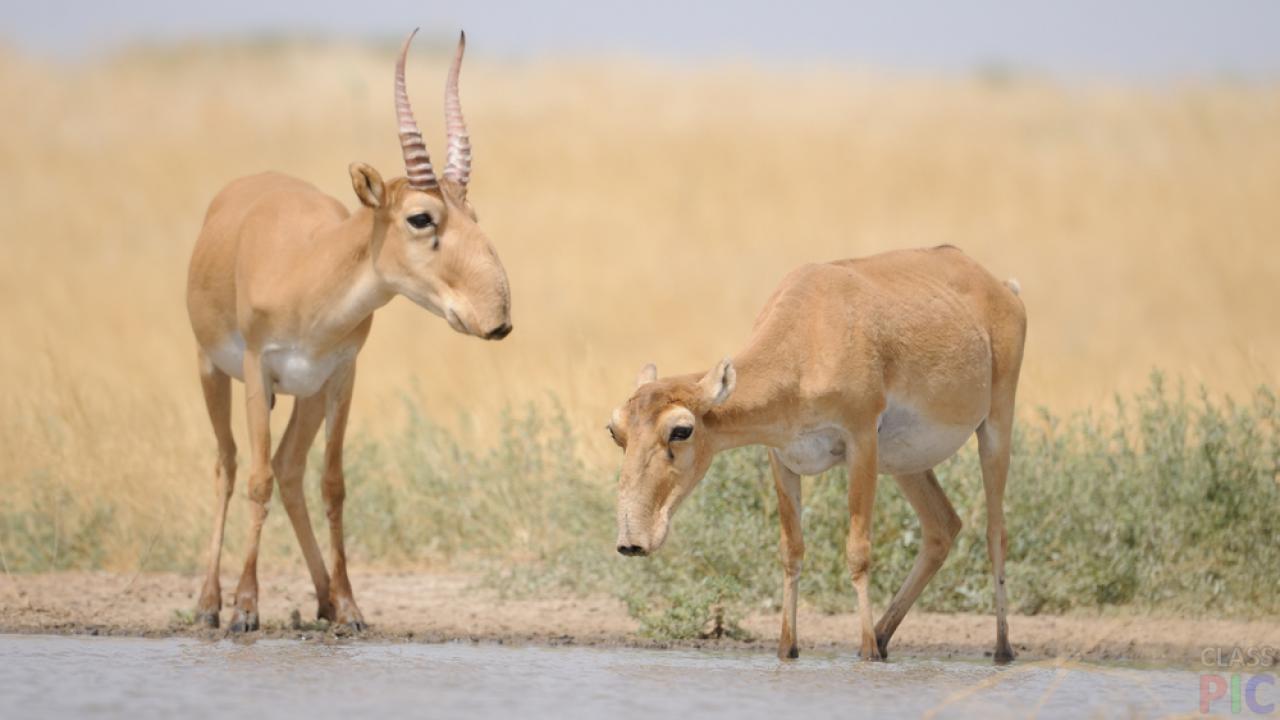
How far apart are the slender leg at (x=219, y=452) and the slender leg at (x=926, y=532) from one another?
3663 mm

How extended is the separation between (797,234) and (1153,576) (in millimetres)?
14647

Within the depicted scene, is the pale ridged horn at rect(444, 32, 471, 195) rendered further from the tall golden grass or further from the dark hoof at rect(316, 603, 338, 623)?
the tall golden grass

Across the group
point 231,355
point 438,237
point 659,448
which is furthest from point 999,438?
point 231,355

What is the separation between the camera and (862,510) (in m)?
8.73

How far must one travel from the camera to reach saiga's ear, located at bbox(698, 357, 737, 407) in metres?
8.20

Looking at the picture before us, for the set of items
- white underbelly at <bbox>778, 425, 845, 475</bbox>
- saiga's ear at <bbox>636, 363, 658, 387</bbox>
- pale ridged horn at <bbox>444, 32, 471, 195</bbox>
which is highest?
pale ridged horn at <bbox>444, 32, 471, 195</bbox>

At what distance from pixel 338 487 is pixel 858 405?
10.5ft

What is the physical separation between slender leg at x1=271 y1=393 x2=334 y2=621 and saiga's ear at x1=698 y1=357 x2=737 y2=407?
3.03m

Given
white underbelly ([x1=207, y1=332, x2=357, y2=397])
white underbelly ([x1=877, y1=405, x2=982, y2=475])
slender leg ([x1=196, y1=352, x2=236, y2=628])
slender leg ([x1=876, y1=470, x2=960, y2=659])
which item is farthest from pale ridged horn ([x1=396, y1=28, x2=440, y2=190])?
slender leg ([x1=876, y1=470, x2=960, y2=659])

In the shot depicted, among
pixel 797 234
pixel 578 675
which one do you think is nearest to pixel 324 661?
pixel 578 675

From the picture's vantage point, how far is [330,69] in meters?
40.4

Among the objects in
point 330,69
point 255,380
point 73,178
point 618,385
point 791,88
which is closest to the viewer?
point 255,380

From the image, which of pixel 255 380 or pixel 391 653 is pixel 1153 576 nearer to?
pixel 391 653

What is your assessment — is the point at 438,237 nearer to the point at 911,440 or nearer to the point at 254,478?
the point at 254,478
